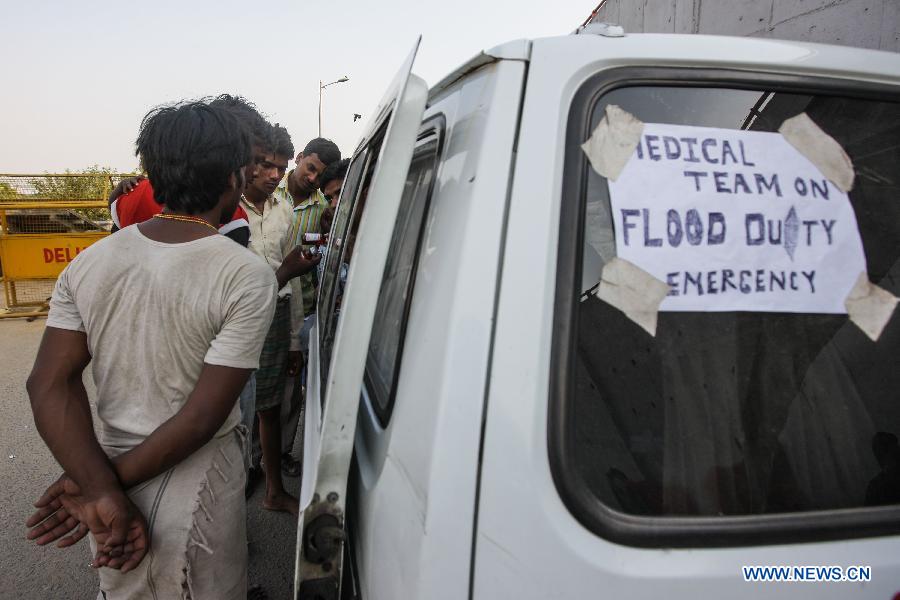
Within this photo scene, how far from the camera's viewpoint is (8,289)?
26.3 ft

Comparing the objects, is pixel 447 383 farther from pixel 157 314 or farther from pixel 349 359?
pixel 157 314

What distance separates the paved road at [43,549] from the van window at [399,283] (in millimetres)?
1778

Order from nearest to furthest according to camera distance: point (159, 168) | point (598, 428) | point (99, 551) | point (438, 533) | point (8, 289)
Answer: point (438, 533)
point (598, 428)
point (99, 551)
point (159, 168)
point (8, 289)

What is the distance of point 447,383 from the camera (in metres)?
0.85

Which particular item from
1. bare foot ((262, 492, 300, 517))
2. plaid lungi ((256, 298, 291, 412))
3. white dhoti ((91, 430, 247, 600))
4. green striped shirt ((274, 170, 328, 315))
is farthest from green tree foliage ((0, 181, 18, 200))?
white dhoti ((91, 430, 247, 600))

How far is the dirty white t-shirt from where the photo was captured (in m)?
1.36

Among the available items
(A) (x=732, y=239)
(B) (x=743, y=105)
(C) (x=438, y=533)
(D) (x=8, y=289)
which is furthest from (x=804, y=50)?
(D) (x=8, y=289)

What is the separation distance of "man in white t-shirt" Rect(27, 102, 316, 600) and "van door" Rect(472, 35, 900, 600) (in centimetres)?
84

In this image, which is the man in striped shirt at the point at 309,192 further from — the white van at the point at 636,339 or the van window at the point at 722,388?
the van window at the point at 722,388

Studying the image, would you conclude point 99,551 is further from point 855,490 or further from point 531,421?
point 855,490

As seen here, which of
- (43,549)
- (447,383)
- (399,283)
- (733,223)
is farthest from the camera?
(43,549)

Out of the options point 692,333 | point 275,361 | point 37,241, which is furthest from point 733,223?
point 37,241

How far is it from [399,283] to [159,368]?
0.67 metres

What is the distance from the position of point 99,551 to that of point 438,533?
1.01 m
